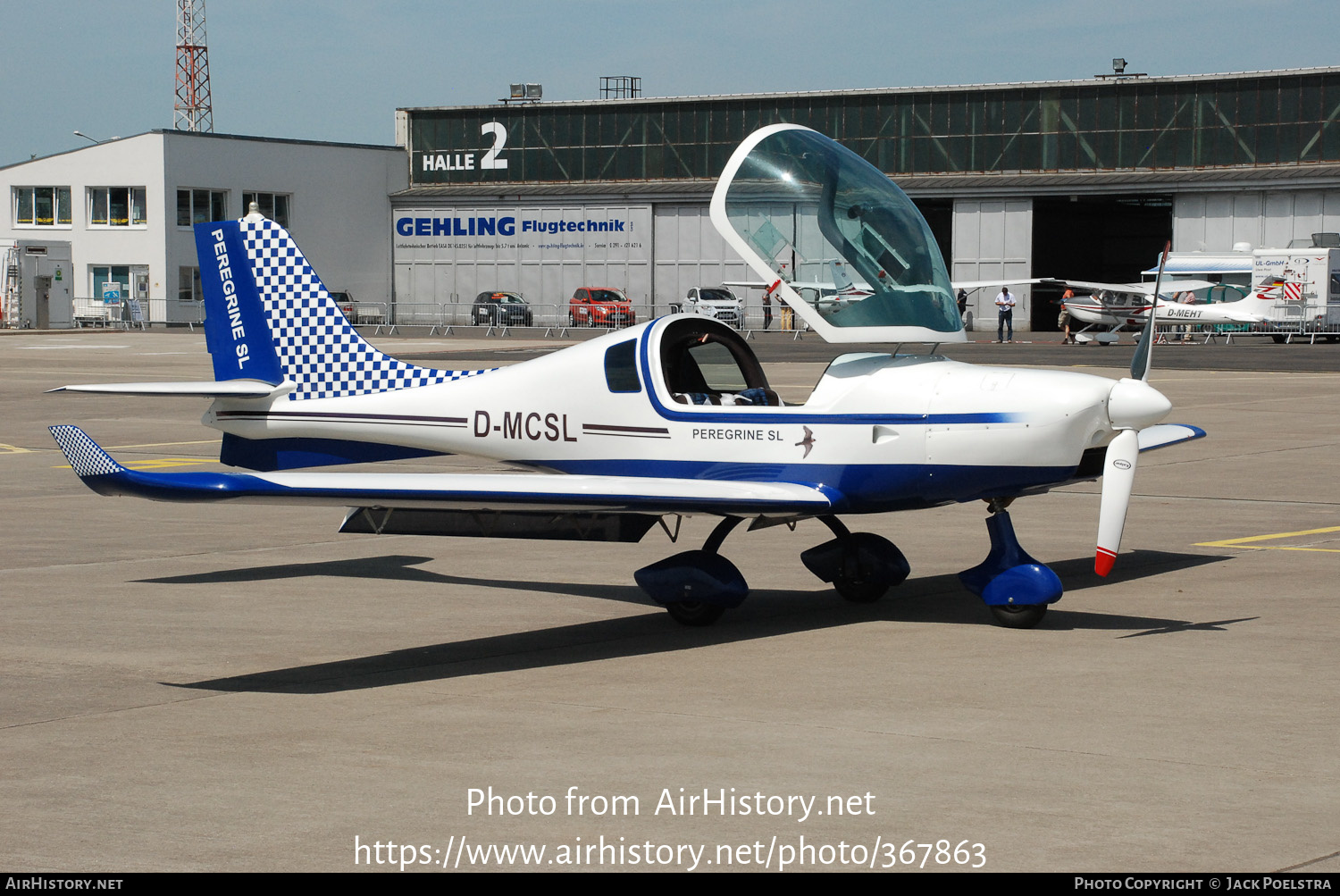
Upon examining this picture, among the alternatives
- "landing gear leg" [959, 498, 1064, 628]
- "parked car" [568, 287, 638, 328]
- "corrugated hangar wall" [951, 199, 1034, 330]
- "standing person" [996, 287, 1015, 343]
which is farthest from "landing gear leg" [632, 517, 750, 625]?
"corrugated hangar wall" [951, 199, 1034, 330]

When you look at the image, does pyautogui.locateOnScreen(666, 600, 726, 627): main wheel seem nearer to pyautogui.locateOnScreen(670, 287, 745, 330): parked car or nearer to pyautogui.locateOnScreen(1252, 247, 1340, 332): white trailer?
pyautogui.locateOnScreen(1252, 247, 1340, 332): white trailer

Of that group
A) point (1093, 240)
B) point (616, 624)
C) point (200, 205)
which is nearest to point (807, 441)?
point (616, 624)

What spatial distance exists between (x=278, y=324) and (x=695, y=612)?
13.6 feet

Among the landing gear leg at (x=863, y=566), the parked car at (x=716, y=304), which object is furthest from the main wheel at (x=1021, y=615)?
the parked car at (x=716, y=304)

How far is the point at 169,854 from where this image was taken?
18.2 ft

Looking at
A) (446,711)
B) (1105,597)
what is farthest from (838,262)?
(446,711)

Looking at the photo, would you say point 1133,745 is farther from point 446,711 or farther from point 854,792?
point 446,711

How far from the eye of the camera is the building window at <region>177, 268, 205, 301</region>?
250 ft

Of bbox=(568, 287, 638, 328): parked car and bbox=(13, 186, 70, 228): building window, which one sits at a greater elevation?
bbox=(13, 186, 70, 228): building window

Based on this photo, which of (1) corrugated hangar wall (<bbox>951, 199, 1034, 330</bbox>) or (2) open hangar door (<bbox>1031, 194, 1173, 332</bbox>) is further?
(2) open hangar door (<bbox>1031, 194, 1173, 332</bbox>)

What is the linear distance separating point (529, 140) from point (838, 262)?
234ft

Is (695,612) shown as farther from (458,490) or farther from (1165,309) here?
(1165,309)

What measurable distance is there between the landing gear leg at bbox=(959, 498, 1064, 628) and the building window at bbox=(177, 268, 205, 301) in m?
70.2

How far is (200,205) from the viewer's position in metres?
76.8
